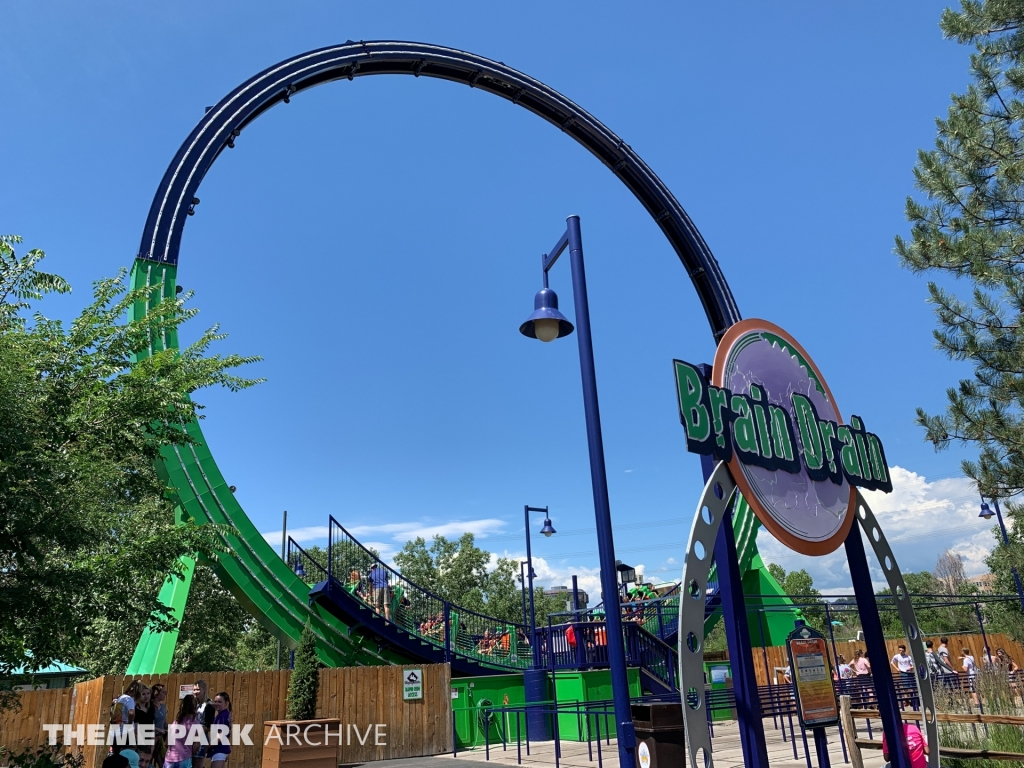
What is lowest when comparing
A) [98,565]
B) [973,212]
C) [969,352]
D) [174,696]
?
[174,696]

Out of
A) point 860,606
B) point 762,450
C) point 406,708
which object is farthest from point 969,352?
point 406,708

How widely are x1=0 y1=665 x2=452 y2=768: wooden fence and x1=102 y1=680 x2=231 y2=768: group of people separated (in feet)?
8.76

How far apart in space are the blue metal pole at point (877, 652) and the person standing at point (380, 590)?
11425 millimetres

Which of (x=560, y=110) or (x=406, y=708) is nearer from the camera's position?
(x=406, y=708)

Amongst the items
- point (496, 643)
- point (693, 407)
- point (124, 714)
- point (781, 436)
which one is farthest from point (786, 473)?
point (496, 643)

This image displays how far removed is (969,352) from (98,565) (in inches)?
500

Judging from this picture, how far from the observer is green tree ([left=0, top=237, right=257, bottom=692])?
683 cm

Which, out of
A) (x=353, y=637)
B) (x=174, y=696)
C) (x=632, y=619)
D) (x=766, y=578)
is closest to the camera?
(x=174, y=696)

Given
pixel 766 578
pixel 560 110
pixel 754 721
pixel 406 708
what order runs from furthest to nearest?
pixel 766 578 → pixel 560 110 → pixel 406 708 → pixel 754 721

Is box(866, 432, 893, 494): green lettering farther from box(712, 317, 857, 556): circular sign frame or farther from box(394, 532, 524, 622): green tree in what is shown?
box(394, 532, 524, 622): green tree

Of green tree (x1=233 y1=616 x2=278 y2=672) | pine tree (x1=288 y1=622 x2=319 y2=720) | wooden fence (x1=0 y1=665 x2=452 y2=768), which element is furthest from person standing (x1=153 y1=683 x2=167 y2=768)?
green tree (x1=233 y1=616 x2=278 y2=672)

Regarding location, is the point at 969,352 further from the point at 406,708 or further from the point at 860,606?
the point at 406,708

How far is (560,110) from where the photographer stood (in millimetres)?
22766

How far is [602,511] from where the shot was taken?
6582 millimetres
